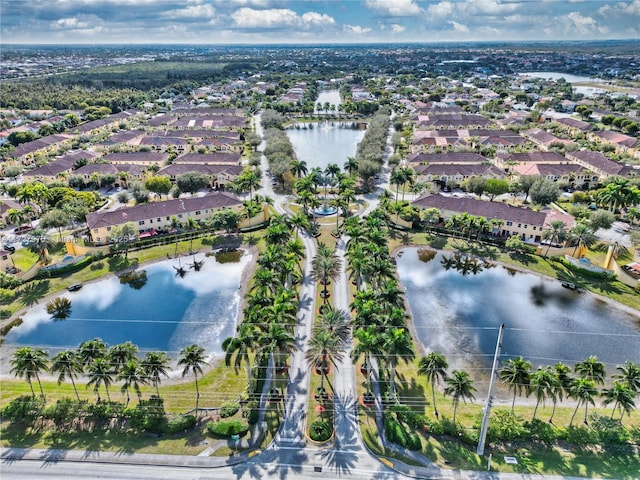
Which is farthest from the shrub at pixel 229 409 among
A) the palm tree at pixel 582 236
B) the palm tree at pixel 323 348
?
the palm tree at pixel 582 236

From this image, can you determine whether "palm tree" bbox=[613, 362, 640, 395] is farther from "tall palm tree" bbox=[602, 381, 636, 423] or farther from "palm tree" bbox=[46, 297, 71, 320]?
"palm tree" bbox=[46, 297, 71, 320]

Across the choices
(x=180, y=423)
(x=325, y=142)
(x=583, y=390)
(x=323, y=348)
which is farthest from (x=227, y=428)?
(x=325, y=142)

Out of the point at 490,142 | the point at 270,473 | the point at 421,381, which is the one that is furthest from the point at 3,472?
the point at 490,142

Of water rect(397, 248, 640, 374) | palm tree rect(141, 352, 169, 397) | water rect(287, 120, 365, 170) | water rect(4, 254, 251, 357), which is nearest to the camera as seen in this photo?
palm tree rect(141, 352, 169, 397)

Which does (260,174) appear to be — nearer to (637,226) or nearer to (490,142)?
(490,142)

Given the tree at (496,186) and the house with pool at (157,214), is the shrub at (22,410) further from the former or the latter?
the tree at (496,186)

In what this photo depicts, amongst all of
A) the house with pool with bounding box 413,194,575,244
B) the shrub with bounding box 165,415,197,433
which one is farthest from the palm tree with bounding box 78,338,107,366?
the house with pool with bounding box 413,194,575,244
